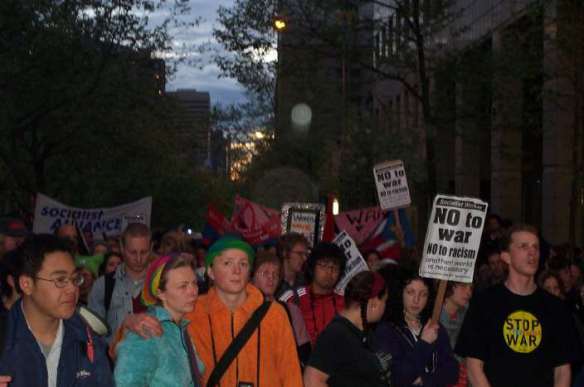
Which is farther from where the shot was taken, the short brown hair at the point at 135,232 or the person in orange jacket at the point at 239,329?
the short brown hair at the point at 135,232

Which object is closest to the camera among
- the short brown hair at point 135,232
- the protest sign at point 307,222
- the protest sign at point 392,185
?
the short brown hair at point 135,232

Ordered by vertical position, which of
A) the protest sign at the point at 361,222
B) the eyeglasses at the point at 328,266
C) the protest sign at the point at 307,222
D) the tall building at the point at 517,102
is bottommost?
the eyeglasses at the point at 328,266

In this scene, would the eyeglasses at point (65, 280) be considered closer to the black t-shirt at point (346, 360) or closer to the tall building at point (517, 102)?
the black t-shirt at point (346, 360)

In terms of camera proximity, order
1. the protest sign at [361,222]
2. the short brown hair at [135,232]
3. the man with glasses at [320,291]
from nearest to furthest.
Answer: the man with glasses at [320,291] < the short brown hair at [135,232] < the protest sign at [361,222]

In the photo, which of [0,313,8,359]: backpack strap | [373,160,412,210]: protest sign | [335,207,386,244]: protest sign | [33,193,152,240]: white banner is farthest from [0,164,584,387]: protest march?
[33,193,152,240]: white banner

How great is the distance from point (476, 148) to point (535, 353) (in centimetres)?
3354

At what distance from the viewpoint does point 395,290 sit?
281 inches

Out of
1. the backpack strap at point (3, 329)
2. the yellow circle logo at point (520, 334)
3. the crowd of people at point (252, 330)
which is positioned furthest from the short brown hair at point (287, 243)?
the backpack strap at point (3, 329)

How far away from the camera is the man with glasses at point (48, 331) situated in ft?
15.1

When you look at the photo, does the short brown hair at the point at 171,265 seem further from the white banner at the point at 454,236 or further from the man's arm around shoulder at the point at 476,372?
the white banner at the point at 454,236

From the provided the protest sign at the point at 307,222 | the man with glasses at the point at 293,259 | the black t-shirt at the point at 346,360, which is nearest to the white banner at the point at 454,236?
the black t-shirt at the point at 346,360

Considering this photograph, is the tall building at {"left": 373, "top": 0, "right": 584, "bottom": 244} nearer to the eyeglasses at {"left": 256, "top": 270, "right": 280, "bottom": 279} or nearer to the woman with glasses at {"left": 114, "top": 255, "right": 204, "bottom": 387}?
the eyeglasses at {"left": 256, "top": 270, "right": 280, "bottom": 279}

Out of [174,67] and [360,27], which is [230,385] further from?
[174,67]

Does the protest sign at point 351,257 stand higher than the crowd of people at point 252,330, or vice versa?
the protest sign at point 351,257
